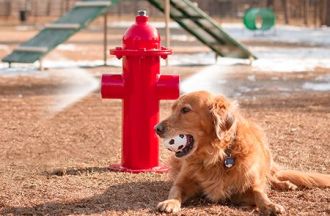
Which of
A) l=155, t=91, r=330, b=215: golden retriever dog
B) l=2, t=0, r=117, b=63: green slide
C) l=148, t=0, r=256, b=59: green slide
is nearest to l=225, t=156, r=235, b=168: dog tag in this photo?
l=155, t=91, r=330, b=215: golden retriever dog

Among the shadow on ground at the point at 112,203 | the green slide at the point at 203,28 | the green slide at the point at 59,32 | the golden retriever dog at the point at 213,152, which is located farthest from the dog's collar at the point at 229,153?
the green slide at the point at 203,28

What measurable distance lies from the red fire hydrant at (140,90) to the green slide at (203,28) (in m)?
9.93

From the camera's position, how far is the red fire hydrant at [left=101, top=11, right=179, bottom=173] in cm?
564

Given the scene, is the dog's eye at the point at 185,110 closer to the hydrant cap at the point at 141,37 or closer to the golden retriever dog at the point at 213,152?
the golden retriever dog at the point at 213,152

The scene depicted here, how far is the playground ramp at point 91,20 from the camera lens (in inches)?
564

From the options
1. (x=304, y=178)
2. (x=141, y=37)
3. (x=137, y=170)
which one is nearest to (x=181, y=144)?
(x=304, y=178)

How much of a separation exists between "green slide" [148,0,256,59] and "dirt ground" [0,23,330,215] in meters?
4.09

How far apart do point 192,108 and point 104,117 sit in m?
4.21

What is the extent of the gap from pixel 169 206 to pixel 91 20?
10.6m

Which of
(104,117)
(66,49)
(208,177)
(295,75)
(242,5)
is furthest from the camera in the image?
(242,5)

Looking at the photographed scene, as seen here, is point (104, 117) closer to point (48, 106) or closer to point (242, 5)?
point (48, 106)

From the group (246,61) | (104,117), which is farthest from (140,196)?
(246,61)

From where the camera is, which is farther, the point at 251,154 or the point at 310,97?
the point at 310,97

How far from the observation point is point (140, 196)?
→ 4793mm
